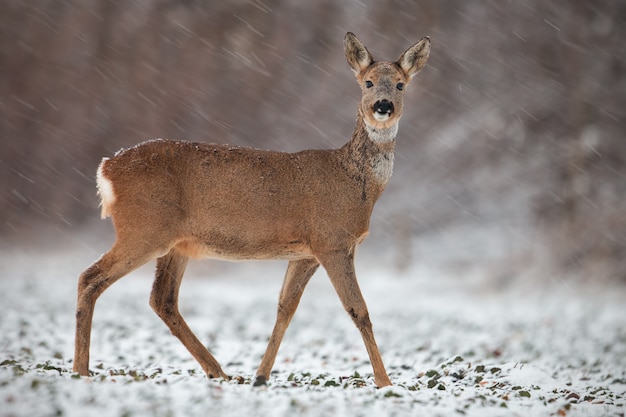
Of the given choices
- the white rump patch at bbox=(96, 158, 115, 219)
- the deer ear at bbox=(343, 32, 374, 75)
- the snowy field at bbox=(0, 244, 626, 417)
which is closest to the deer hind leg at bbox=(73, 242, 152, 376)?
the white rump patch at bbox=(96, 158, 115, 219)

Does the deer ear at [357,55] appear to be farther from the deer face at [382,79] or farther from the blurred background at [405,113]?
the blurred background at [405,113]

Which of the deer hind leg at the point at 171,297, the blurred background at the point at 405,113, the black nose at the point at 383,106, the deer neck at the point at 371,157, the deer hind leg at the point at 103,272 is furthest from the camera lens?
the blurred background at the point at 405,113

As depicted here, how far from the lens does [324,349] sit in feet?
36.0

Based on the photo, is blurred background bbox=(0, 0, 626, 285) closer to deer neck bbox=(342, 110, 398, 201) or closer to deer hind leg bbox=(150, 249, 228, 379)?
deer neck bbox=(342, 110, 398, 201)

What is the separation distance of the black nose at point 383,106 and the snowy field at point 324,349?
8.55 feet

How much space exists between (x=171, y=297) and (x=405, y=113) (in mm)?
26066

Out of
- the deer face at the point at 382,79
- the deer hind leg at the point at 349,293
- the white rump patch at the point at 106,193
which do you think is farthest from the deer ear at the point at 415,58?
the white rump patch at the point at 106,193

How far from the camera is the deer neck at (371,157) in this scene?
727 centimetres

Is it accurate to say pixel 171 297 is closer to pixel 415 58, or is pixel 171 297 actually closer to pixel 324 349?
pixel 415 58

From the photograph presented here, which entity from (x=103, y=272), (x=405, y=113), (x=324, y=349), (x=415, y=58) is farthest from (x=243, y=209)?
(x=405, y=113)

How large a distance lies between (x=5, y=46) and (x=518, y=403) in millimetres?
37748

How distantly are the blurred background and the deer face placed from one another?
14.3m

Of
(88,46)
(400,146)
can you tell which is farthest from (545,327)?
(88,46)

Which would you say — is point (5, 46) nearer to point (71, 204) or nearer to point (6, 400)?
point (71, 204)
